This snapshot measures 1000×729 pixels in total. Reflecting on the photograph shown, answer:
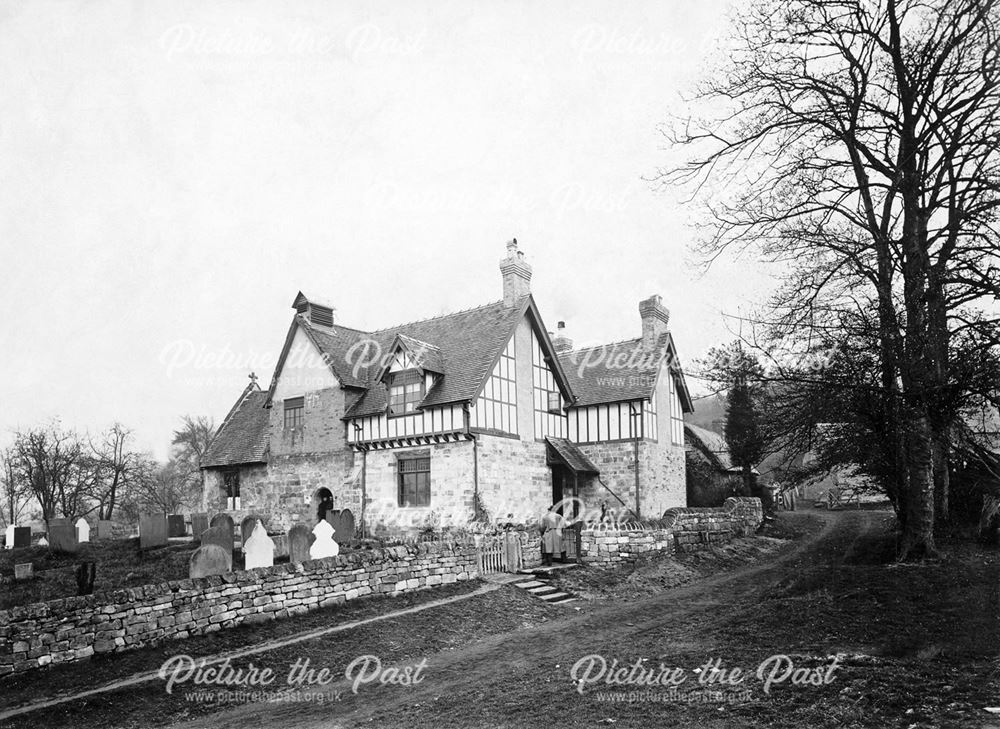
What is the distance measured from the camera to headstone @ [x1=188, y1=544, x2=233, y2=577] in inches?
481

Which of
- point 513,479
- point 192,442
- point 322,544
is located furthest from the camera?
point 192,442

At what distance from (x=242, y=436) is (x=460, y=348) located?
1251 centimetres

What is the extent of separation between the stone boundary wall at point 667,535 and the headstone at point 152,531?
47.5 ft

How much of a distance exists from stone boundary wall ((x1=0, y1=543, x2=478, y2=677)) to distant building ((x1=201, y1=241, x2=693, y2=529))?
7.55 m

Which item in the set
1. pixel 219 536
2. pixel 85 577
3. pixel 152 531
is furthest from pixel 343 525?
pixel 85 577

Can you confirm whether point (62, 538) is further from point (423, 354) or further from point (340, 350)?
point (423, 354)

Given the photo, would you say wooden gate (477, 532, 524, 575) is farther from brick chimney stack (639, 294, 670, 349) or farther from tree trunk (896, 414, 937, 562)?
brick chimney stack (639, 294, 670, 349)

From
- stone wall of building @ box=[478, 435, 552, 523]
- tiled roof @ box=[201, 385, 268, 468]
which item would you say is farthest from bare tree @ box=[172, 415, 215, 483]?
stone wall of building @ box=[478, 435, 552, 523]

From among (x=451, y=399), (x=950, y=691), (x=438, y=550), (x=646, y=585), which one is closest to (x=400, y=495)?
(x=451, y=399)

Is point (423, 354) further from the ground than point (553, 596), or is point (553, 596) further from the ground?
point (423, 354)

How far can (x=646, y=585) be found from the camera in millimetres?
17812

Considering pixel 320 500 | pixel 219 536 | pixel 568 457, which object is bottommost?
pixel 320 500

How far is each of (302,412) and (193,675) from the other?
1828 centimetres

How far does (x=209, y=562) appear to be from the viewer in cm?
1227
